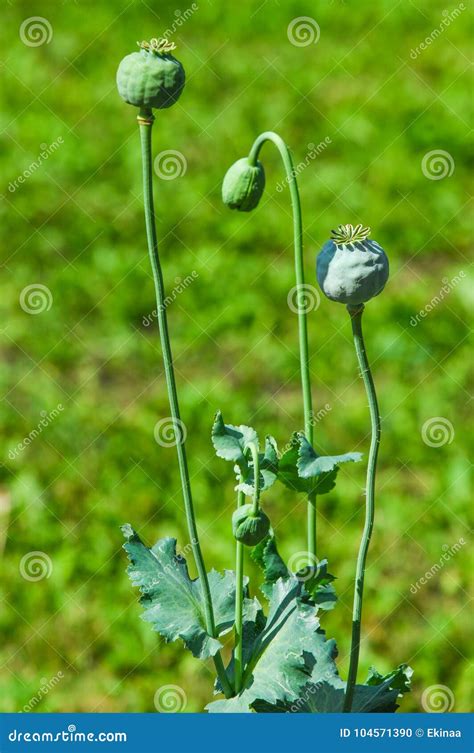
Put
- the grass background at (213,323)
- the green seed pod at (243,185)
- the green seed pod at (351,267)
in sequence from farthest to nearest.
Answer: the grass background at (213,323) < the green seed pod at (243,185) < the green seed pod at (351,267)

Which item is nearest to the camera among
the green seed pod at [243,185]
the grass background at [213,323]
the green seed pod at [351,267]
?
the green seed pod at [351,267]

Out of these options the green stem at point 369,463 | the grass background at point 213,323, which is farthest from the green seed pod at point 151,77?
the grass background at point 213,323

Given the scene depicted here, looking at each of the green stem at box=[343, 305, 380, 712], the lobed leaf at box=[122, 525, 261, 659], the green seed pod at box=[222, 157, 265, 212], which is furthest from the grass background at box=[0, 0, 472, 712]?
the green seed pod at box=[222, 157, 265, 212]

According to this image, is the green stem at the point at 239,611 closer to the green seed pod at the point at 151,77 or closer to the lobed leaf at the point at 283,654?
the lobed leaf at the point at 283,654

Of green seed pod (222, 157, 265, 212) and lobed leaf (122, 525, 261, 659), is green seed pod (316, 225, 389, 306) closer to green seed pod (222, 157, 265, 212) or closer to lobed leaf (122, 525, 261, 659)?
green seed pod (222, 157, 265, 212)

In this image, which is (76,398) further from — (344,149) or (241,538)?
(241,538)

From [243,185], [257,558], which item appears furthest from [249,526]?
[243,185]

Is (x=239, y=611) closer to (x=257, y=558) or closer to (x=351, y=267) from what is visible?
(x=257, y=558)

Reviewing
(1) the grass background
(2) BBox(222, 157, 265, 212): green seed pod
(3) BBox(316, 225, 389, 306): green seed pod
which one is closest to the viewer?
(3) BBox(316, 225, 389, 306): green seed pod
